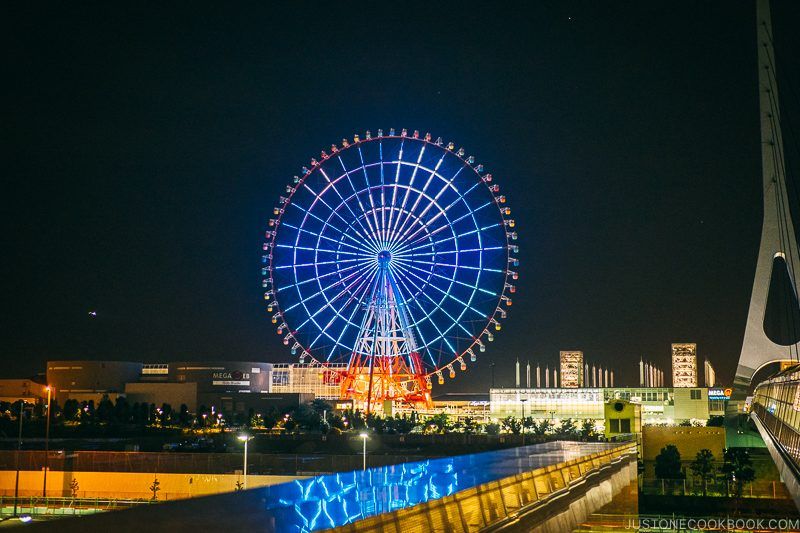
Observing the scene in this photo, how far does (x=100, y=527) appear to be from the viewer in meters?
4.21

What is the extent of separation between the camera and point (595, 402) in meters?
97.9

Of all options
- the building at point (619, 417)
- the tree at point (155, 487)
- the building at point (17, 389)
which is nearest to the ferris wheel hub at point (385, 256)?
the building at point (619, 417)

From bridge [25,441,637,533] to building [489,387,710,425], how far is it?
8475 centimetres

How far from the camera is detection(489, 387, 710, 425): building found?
95.2 m

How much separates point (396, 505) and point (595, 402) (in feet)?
314

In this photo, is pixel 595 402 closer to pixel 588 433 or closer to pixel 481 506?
pixel 588 433

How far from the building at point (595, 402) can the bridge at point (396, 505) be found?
8475 centimetres

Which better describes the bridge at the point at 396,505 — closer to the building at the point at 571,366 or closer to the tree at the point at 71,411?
the tree at the point at 71,411

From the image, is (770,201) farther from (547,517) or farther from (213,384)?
(213,384)

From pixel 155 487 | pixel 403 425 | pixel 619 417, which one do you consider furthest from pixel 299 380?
pixel 619 417

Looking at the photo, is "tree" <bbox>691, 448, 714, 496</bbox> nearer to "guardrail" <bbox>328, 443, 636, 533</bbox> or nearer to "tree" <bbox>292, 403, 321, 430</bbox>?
"guardrail" <bbox>328, 443, 636, 533</bbox>

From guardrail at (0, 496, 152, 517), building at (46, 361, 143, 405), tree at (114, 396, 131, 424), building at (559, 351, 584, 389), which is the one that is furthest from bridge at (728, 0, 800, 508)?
building at (559, 351, 584, 389)

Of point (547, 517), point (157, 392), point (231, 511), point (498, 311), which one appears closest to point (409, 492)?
point (231, 511)

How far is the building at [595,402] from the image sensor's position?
9519 cm
